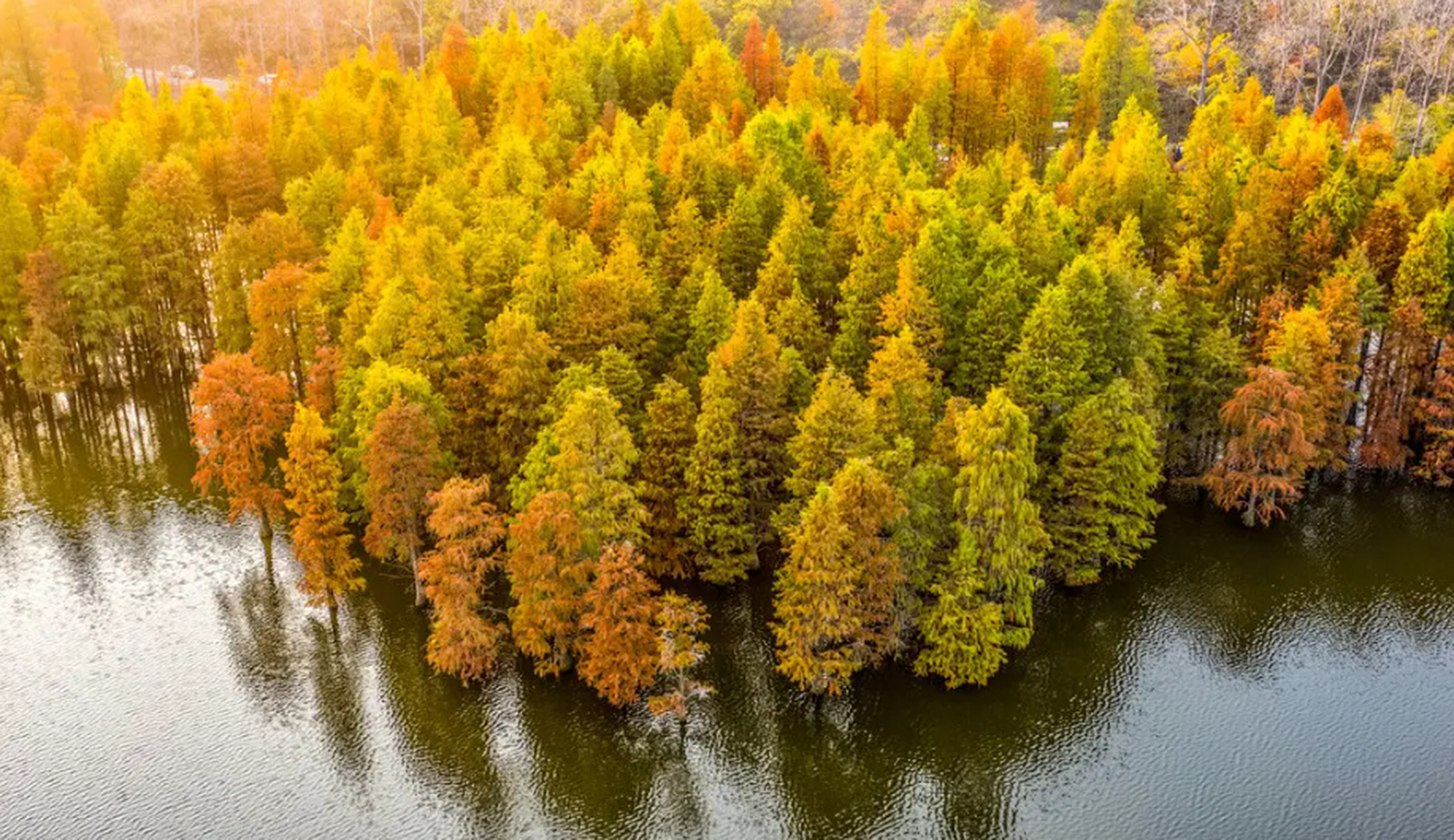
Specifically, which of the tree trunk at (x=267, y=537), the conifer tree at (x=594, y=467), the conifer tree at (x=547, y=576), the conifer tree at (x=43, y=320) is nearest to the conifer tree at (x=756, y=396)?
the conifer tree at (x=594, y=467)

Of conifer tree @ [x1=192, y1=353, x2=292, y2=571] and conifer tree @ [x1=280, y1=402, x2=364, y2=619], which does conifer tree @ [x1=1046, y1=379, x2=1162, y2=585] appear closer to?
conifer tree @ [x1=280, y1=402, x2=364, y2=619]

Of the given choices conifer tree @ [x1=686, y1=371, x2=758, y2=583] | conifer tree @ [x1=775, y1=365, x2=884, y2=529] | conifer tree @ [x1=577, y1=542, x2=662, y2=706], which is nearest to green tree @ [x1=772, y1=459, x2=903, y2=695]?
conifer tree @ [x1=775, y1=365, x2=884, y2=529]

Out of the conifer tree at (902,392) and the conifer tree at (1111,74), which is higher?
the conifer tree at (1111,74)

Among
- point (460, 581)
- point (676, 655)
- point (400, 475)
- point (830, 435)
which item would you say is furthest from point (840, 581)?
point (400, 475)

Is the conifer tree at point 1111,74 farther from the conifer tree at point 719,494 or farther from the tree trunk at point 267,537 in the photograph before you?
the tree trunk at point 267,537

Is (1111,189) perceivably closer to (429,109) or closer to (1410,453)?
(1410,453)

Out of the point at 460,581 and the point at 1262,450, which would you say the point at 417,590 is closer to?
the point at 460,581
